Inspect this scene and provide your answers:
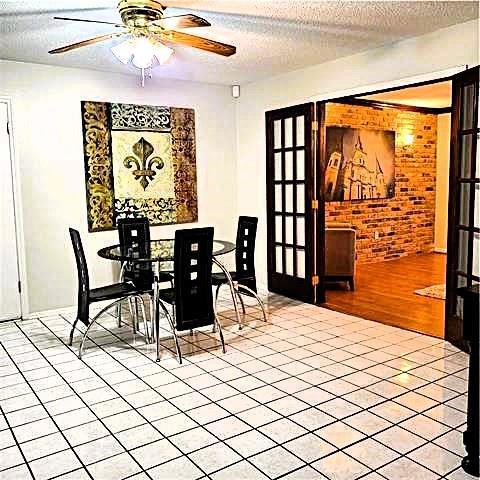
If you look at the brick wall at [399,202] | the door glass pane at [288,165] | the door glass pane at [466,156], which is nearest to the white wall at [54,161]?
the door glass pane at [288,165]

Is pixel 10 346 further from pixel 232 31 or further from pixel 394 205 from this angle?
pixel 394 205

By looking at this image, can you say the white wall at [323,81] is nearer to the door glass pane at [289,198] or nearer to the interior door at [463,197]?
the interior door at [463,197]

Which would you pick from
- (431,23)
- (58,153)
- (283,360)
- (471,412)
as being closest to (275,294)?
(283,360)

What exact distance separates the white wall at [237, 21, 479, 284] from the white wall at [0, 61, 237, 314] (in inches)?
40.5

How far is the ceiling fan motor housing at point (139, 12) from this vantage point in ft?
9.36

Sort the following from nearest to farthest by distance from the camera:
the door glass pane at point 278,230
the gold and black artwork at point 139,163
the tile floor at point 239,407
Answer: the tile floor at point 239,407
the gold and black artwork at point 139,163
the door glass pane at point 278,230

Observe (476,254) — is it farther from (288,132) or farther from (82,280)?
(82,280)

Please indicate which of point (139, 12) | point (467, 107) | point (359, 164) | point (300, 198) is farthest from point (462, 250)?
point (359, 164)

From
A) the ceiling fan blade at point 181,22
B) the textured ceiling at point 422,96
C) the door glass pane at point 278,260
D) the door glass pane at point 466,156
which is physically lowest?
the door glass pane at point 278,260

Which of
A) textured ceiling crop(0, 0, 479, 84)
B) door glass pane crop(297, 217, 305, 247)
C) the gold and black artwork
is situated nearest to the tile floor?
door glass pane crop(297, 217, 305, 247)

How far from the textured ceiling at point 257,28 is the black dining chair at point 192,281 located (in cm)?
149

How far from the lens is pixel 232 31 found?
3.76 m

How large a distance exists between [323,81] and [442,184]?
172 inches

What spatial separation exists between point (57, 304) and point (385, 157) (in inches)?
197
